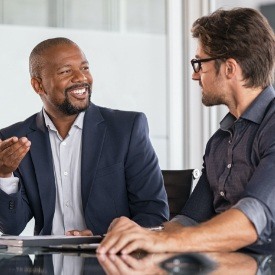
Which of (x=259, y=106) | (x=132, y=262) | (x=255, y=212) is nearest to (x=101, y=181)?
(x=259, y=106)

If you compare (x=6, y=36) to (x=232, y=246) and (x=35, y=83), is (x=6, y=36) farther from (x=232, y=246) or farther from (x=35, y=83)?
(x=232, y=246)

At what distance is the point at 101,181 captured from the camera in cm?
368

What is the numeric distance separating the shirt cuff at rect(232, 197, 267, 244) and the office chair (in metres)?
1.45

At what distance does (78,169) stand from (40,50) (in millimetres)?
A: 596

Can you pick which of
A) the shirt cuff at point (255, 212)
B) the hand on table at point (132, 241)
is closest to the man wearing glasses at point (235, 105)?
the shirt cuff at point (255, 212)

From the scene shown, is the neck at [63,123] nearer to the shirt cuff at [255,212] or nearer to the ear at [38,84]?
the ear at [38,84]

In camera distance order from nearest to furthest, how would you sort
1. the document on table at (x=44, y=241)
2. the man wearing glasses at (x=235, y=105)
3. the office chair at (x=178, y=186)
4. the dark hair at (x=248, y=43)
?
the document on table at (x=44, y=241), the man wearing glasses at (x=235, y=105), the dark hair at (x=248, y=43), the office chair at (x=178, y=186)

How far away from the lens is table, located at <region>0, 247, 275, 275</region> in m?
1.89

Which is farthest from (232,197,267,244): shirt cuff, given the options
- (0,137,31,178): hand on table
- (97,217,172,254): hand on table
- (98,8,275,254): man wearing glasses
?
(0,137,31,178): hand on table

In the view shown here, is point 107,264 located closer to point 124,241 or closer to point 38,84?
point 124,241

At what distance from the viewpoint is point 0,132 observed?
12.8 feet

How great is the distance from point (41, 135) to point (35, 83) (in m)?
0.38

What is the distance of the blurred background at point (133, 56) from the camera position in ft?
18.0

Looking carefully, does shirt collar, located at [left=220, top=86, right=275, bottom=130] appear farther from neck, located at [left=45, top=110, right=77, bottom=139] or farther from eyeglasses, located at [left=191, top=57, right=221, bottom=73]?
neck, located at [left=45, top=110, right=77, bottom=139]
